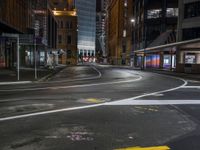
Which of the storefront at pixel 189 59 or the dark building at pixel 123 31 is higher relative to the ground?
the dark building at pixel 123 31

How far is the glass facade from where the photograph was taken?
586 ft

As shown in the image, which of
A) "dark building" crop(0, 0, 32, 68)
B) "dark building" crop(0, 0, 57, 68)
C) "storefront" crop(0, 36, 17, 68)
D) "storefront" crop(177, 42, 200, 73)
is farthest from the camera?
"storefront" crop(177, 42, 200, 73)

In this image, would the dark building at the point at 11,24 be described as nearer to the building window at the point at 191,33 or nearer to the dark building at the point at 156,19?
the building window at the point at 191,33

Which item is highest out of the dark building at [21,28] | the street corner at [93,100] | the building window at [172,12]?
the building window at [172,12]

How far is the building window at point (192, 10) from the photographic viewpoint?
49.5 m

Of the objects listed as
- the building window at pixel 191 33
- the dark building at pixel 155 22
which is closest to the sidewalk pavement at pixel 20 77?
the building window at pixel 191 33

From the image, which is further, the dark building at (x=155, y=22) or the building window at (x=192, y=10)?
the dark building at (x=155, y=22)

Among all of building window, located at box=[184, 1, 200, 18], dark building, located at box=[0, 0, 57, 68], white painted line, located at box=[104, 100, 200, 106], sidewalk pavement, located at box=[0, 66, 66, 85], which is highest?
building window, located at box=[184, 1, 200, 18]

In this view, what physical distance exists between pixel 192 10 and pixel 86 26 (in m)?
134

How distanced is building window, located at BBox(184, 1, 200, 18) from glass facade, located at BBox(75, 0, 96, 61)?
12647cm

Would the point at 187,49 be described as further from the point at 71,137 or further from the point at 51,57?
the point at 71,137

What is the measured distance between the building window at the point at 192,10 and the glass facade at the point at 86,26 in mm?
126468

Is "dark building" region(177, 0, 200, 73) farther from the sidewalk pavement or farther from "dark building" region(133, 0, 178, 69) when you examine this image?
the sidewalk pavement

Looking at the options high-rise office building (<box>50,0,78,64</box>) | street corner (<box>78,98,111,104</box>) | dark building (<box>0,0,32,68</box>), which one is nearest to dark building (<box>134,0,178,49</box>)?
dark building (<box>0,0,32,68</box>)
